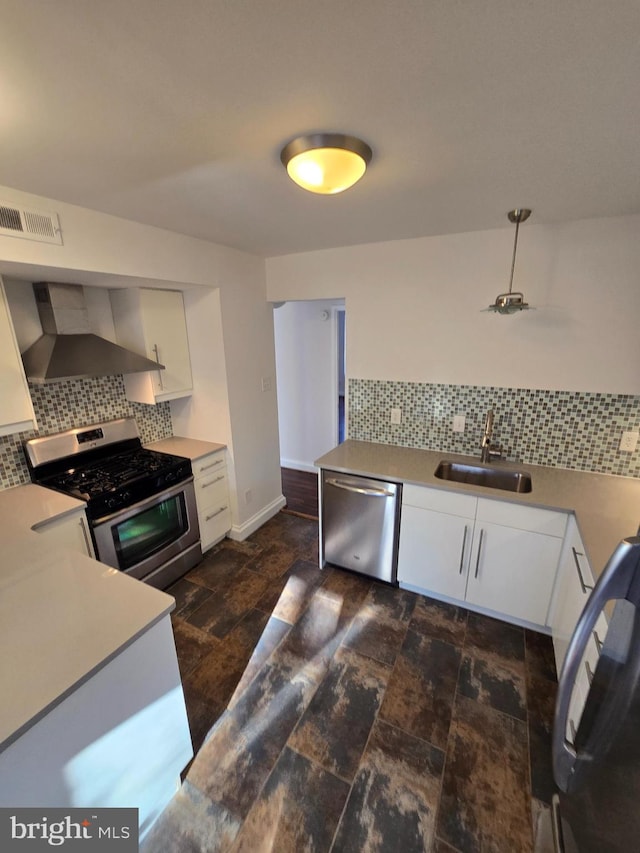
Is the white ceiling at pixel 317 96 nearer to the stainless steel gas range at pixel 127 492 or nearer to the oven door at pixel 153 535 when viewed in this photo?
the stainless steel gas range at pixel 127 492

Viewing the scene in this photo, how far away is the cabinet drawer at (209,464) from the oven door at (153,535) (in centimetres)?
10

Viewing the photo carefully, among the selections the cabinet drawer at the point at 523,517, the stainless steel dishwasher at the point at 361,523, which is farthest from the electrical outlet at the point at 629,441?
the stainless steel dishwasher at the point at 361,523

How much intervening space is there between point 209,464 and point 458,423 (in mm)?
1925

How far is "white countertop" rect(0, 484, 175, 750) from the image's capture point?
35.9 inches

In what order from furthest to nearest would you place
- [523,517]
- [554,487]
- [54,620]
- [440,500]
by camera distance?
1. [440,500]
2. [554,487]
3. [523,517]
4. [54,620]

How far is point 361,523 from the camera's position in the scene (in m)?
2.41

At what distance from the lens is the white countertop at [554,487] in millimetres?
1537

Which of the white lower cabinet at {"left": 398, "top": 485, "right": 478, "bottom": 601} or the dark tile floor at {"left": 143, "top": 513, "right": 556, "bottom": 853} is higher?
the white lower cabinet at {"left": 398, "top": 485, "right": 478, "bottom": 601}

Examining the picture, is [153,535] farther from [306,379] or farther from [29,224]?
[306,379]

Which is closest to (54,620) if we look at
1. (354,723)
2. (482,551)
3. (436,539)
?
(354,723)

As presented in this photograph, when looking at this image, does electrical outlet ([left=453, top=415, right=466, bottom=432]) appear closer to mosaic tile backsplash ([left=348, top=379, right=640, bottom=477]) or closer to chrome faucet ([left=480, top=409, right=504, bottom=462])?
mosaic tile backsplash ([left=348, top=379, right=640, bottom=477])

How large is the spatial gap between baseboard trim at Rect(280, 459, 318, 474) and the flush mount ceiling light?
360 centimetres

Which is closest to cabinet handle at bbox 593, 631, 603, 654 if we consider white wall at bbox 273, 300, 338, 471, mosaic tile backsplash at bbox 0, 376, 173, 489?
mosaic tile backsplash at bbox 0, 376, 173, 489

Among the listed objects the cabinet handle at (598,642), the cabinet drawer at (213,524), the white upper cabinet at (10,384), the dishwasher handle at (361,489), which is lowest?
the cabinet drawer at (213,524)
